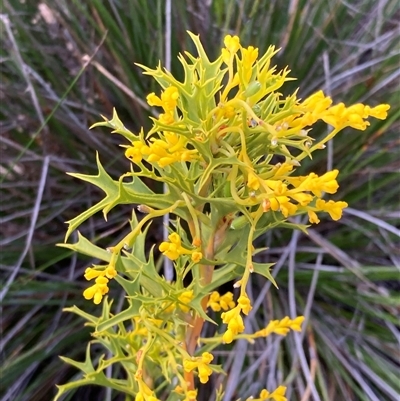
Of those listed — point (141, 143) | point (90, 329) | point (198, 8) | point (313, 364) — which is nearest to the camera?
point (141, 143)

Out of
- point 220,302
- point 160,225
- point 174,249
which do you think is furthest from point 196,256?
point 160,225

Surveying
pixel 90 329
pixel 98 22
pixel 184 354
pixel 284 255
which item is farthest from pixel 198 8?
pixel 184 354

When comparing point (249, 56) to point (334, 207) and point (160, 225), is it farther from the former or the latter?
point (160, 225)

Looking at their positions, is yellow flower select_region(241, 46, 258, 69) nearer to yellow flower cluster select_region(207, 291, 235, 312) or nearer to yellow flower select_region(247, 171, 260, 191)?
yellow flower select_region(247, 171, 260, 191)

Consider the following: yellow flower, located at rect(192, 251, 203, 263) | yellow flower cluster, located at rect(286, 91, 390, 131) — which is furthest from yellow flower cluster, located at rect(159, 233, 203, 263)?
yellow flower cluster, located at rect(286, 91, 390, 131)

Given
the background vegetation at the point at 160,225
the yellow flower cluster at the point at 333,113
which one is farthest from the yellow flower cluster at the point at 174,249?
the background vegetation at the point at 160,225

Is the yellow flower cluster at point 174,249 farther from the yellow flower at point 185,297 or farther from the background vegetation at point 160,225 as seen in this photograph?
the background vegetation at point 160,225

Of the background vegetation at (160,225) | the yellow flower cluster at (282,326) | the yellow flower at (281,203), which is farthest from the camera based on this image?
the background vegetation at (160,225)

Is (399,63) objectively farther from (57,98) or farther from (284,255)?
(57,98)
